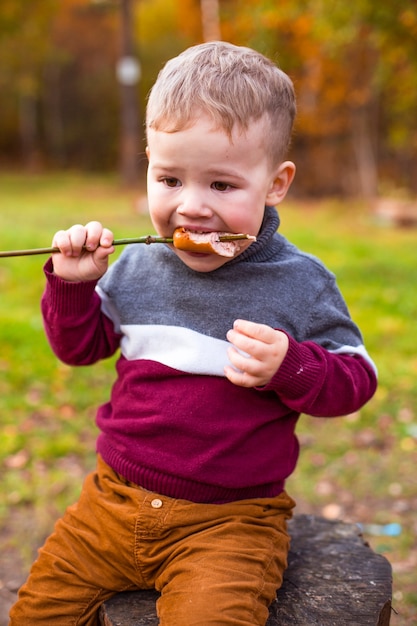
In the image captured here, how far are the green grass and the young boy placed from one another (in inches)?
47.3

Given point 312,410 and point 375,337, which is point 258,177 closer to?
point 312,410

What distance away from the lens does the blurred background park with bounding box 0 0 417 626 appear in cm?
365

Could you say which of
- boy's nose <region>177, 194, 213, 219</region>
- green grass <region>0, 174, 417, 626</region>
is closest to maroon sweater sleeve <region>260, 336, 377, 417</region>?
boy's nose <region>177, 194, 213, 219</region>

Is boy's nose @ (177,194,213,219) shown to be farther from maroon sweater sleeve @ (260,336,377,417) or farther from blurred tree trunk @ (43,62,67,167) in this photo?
blurred tree trunk @ (43,62,67,167)

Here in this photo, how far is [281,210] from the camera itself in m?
12.9

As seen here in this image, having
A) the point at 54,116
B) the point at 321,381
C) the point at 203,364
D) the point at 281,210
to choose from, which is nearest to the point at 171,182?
the point at 203,364

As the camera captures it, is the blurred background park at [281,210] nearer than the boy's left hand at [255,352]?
No

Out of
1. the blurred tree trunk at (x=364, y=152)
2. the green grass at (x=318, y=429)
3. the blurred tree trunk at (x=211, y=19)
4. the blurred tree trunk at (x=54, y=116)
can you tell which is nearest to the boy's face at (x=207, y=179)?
the green grass at (x=318, y=429)

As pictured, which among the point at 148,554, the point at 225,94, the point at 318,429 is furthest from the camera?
the point at 318,429

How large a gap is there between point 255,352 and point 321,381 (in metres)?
0.21

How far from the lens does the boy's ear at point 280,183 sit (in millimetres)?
1964

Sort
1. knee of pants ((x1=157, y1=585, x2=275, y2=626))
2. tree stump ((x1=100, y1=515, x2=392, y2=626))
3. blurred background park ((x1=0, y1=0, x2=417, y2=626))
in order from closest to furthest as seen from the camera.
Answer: knee of pants ((x1=157, y1=585, x2=275, y2=626)) < tree stump ((x1=100, y1=515, x2=392, y2=626)) < blurred background park ((x1=0, y1=0, x2=417, y2=626))

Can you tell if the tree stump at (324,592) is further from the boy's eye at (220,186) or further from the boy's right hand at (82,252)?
the boy's eye at (220,186)

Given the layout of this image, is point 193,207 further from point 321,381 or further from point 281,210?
point 281,210
